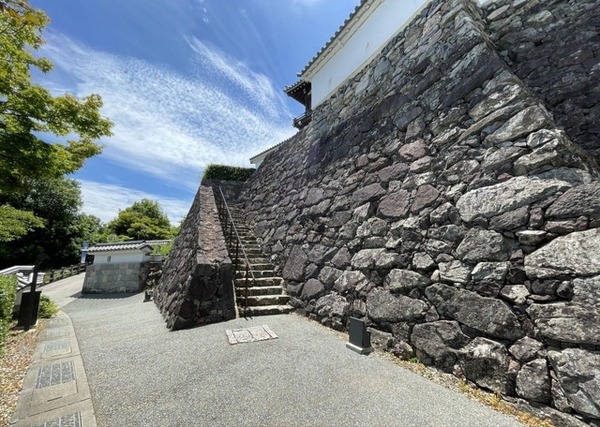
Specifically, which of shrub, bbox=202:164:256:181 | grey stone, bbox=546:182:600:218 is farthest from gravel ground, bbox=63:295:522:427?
shrub, bbox=202:164:256:181

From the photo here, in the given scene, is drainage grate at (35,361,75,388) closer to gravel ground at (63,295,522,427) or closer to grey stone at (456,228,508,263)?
gravel ground at (63,295,522,427)

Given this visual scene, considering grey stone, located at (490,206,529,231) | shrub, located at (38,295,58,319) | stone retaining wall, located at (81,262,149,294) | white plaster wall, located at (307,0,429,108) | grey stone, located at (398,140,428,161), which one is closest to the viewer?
grey stone, located at (490,206,529,231)

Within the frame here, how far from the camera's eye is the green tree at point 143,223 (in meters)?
25.6

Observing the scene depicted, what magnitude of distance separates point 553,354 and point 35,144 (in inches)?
315

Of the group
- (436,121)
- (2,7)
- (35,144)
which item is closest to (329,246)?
(436,121)

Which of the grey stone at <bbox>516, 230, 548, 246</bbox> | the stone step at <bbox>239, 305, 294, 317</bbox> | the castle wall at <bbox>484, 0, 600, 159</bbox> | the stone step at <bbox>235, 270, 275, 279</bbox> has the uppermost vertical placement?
the castle wall at <bbox>484, 0, 600, 159</bbox>

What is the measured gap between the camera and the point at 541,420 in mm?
2066

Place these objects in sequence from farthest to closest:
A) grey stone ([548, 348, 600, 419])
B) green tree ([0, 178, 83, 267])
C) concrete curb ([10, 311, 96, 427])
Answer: green tree ([0, 178, 83, 267]), concrete curb ([10, 311, 96, 427]), grey stone ([548, 348, 600, 419])

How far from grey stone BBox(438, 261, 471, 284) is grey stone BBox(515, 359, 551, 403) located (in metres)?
0.86

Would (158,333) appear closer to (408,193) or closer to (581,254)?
(408,193)

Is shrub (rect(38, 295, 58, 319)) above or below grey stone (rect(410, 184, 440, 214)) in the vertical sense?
below

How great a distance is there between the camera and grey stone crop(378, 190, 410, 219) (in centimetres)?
390

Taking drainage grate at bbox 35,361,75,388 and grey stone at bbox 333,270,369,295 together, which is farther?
grey stone at bbox 333,270,369,295

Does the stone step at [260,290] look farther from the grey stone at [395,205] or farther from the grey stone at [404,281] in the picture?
the grey stone at [395,205]
